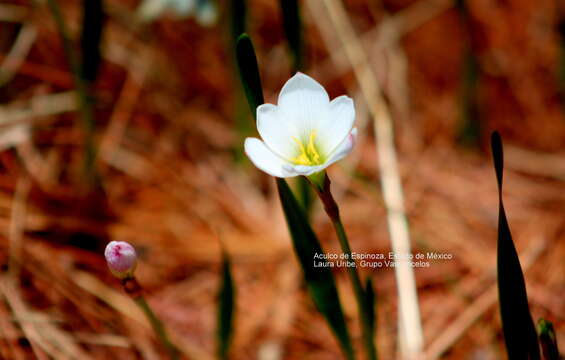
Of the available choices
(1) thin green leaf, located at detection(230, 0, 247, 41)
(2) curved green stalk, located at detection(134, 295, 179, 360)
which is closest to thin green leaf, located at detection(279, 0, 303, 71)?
(1) thin green leaf, located at detection(230, 0, 247, 41)

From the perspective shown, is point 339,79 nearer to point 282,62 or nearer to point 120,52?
point 282,62

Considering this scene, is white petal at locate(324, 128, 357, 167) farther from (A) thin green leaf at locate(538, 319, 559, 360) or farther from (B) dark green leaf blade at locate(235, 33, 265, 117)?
(A) thin green leaf at locate(538, 319, 559, 360)

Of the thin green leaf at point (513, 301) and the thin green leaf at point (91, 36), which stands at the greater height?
the thin green leaf at point (91, 36)

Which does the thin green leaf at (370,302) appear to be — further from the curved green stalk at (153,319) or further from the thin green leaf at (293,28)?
the thin green leaf at (293,28)

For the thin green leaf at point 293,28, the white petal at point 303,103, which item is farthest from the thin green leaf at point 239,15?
the white petal at point 303,103

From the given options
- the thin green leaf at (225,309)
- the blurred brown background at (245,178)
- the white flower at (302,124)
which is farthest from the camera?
the blurred brown background at (245,178)
